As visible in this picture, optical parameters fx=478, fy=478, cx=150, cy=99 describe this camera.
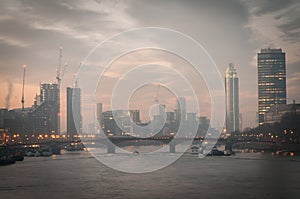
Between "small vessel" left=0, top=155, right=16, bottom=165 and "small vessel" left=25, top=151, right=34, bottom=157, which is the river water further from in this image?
"small vessel" left=25, top=151, right=34, bottom=157

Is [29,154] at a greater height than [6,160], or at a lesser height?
lesser

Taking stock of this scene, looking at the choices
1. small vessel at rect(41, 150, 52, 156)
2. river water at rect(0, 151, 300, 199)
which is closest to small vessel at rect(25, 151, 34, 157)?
small vessel at rect(41, 150, 52, 156)

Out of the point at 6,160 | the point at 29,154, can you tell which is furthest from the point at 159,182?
the point at 29,154

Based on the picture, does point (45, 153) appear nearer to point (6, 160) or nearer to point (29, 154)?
point (29, 154)

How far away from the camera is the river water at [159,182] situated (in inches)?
1941

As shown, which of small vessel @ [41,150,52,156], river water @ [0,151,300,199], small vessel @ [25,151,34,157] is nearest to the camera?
river water @ [0,151,300,199]

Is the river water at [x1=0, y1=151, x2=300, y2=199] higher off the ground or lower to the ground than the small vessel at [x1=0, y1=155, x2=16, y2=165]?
lower

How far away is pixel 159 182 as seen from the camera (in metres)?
59.1

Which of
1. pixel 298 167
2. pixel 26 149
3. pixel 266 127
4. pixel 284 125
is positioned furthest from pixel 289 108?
pixel 298 167

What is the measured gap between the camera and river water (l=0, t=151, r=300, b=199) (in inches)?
1941

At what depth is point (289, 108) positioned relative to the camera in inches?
7224

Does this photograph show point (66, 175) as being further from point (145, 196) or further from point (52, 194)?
point (145, 196)

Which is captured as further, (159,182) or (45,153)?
(45,153)

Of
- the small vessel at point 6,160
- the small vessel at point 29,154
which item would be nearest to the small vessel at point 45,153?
the small vessel at point 29,154
